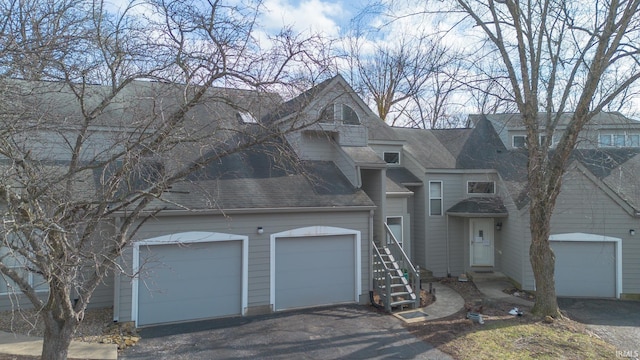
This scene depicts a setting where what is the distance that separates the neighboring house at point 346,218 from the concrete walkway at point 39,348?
137cm

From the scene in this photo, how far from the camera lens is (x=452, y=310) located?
10977 mm

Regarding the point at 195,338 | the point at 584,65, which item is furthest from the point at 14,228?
the point at 584,65

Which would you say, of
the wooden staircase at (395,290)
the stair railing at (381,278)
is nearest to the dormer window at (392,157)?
the stair railing at (381,278)

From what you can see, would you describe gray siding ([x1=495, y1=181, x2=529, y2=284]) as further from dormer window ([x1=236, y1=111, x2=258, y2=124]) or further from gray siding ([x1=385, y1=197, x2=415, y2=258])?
dormer window ([x1=236, y1=111, x2=258, y2=124])

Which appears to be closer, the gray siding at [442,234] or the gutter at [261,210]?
the gutter at [261,210]

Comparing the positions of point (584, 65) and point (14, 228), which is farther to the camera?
point (584, 65)

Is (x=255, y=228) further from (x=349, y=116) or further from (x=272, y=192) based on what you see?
(x=349, y=116)

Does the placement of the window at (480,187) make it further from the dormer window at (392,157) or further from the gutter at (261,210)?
the gutter at (261,210)

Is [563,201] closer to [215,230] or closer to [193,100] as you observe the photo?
[215,230]

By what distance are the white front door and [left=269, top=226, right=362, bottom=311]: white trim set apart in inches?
274

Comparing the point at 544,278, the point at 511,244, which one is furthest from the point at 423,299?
the point at 511,244

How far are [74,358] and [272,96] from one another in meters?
5.79

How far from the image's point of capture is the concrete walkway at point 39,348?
6.99m

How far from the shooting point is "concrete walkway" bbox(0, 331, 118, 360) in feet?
22.9
